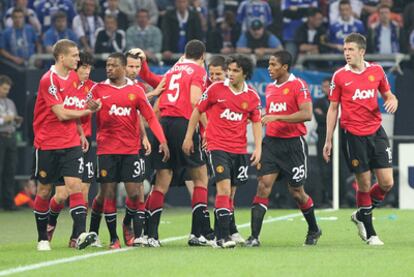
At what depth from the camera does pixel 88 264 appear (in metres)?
12.5

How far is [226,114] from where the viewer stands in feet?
48.2

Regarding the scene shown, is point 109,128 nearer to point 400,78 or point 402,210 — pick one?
point 402,210

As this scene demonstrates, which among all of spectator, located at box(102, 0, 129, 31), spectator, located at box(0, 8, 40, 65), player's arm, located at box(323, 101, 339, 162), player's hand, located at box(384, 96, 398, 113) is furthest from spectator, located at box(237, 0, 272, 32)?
player's hand, located at box(384, 96, 398, 113)

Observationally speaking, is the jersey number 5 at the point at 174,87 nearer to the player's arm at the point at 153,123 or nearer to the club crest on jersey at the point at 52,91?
the player's arm at the point at 153,123

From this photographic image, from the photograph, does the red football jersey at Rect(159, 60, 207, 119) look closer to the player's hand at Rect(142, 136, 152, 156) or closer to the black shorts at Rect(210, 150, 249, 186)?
the player's hand at Rect(142, 136, 152, 156)

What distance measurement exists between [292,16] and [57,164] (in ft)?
41.3

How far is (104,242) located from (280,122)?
8.79 ft

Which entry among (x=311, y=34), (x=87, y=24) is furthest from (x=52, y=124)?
(x=311, y=34)

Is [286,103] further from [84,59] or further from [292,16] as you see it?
[292,16]

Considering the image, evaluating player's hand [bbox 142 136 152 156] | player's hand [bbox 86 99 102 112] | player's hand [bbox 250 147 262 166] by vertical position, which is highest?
player's hand [bbox 86 99 102 112]

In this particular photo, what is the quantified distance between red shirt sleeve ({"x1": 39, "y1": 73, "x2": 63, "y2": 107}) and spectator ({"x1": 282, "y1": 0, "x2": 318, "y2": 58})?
40.3 feet

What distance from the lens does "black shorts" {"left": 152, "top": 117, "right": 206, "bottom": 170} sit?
15.2 m

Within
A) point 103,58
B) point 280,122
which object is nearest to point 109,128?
point 280,122

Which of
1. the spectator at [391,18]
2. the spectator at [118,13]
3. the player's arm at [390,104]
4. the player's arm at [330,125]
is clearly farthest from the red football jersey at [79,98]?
the spectator at [391,18]
